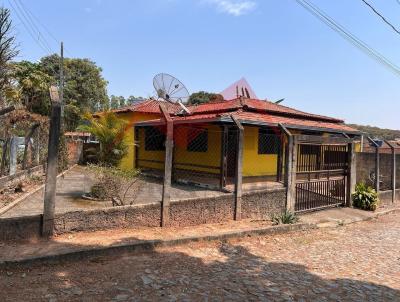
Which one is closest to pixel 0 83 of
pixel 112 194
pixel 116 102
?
pixel 112 194

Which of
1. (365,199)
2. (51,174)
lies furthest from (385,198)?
(51,174)

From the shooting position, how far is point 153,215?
6691 mm

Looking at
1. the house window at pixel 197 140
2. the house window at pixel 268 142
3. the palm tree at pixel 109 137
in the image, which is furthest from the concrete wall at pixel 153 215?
the house window at pixel 197 140

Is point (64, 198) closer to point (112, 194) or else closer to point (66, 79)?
point (112, 194)

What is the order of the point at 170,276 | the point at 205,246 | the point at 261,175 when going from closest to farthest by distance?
the point at 170,276, the point at 205,246, the point at 261,175

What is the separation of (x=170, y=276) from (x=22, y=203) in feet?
14.2

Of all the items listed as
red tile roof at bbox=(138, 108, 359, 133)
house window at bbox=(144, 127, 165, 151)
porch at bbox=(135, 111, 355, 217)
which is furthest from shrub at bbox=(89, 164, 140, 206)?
house window at bbox=(144, 127, 165, 151)

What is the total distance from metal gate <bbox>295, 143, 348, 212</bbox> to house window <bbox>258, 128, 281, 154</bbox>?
3076mm

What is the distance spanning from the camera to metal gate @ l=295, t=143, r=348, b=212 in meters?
10.0

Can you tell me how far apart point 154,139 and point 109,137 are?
296 inches

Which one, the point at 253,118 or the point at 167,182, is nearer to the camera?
the point at 167,182

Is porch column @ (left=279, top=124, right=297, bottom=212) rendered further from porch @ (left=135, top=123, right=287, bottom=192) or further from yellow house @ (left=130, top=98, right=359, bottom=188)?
porch @ (left=135, top=123, right=287, bottom=192)

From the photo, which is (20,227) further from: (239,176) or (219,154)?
(219,154)

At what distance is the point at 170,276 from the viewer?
477cm
